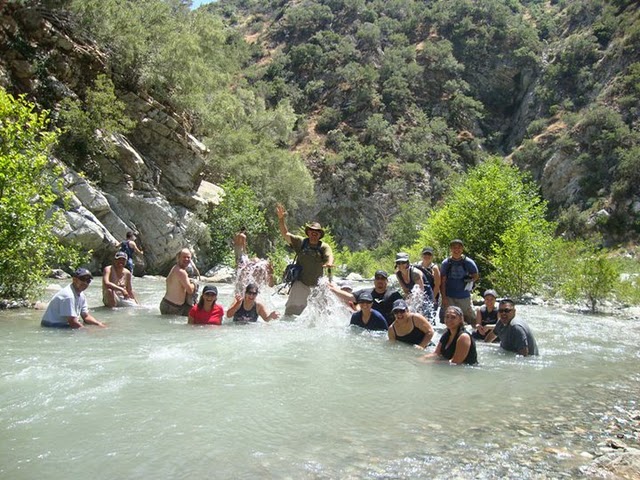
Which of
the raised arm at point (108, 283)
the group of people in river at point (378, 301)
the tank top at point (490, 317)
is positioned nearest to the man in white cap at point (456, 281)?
the group of people in river at point (378, 301)

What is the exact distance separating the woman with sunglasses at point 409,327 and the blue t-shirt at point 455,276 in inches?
85.0

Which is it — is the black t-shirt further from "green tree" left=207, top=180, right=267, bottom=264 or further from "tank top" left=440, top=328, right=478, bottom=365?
"green tree" left=207, top=180, right=267, bottom=264

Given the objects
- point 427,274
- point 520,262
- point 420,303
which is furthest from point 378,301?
point 520,262

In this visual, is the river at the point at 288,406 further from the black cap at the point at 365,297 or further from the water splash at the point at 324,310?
the water splash at the point at 324,310

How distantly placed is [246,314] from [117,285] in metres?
3.27

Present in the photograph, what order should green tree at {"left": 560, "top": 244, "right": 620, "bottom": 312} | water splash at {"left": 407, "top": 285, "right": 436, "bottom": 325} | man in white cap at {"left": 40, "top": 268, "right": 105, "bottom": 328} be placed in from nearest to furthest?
man in white cap at {"left": 40, "top": 268, "right": 105, "bottom": 328} → water splash at {"left": 407, "top": 285, "right": 436, "bottom": 325} → green tree at {"left": 560, "top": 244, "right": 620, "bottom": 312}

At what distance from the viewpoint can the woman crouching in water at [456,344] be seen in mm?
6719

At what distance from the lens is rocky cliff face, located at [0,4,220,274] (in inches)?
768

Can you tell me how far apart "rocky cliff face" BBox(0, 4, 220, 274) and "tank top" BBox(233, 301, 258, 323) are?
33.7ft

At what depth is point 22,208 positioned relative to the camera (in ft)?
29.3

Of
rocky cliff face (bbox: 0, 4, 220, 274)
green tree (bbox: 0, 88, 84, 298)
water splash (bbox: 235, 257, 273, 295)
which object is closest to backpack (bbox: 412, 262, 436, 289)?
water splash (bbox: 235, 257, 273, 295)

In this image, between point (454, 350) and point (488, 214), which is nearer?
point (454, 350)

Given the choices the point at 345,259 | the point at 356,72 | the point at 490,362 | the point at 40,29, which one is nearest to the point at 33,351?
the point at 490,362

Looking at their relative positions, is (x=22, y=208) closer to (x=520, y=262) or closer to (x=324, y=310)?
(x=324, y=310)
